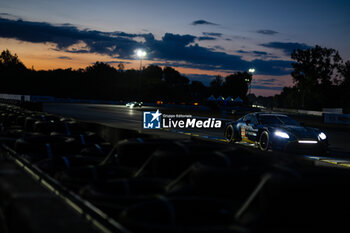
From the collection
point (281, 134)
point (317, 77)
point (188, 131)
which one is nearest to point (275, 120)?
point (281, 134)

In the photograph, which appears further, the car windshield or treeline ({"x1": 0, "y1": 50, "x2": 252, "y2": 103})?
treeline ({"x1": 0, "y1": 50, "x2": 252, "y2": 103})

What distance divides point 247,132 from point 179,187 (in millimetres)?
13086

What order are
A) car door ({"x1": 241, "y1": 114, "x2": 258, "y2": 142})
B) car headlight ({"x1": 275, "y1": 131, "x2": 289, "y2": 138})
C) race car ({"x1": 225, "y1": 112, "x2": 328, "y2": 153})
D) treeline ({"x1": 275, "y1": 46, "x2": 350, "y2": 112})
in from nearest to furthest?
race car ({"x1": 225, "y1": 112, "x2": 328, "y2": 153}) < car headlight ({"x1": 275, "y1": 131, "x2": 289, "y2": 138}) < car door ({"x1": 241, "y1": 114, "x2": 258, "y2": 142}) < treeline ({"x1": 275, "y1": 46, "x2": 350, "y2": 112})

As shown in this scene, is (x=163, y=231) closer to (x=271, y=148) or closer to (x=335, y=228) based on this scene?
(x=335, y=228)

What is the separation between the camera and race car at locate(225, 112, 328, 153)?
13594mm

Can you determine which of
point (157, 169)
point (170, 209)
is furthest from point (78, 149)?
point (170, 209)

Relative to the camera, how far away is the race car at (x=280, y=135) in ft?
44.6

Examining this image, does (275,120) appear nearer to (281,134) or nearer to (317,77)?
(281,134)

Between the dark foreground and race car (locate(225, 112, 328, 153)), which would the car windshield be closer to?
race car (locate(225, 112, 328, 153))

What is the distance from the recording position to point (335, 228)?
98.3 inches

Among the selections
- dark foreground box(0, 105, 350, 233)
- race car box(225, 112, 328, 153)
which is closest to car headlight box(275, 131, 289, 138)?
race car box(225, 112, 328, 153)

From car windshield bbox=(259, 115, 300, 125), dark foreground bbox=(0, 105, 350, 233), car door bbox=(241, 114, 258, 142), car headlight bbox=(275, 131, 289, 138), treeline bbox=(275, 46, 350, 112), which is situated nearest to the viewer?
dark foreground bbox=(0, 105, 350, 233)

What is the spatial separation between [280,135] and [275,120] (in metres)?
1.42

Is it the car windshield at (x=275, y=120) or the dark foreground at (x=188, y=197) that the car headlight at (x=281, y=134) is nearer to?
the car windshield at (x=275, y=120)
